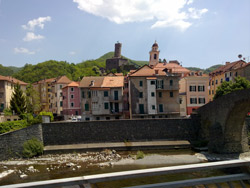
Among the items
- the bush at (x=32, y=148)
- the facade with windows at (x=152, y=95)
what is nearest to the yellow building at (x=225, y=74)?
the facade with windows at (x=152, y=95)

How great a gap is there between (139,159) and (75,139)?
30.3 feet

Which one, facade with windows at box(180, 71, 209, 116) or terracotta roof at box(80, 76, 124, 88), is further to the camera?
facade with windows at box(180, 71, 209, 116)

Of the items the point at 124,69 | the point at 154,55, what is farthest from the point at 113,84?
the point at 124,69

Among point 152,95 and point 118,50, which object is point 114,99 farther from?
point 118,50

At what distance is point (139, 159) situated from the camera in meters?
21.0

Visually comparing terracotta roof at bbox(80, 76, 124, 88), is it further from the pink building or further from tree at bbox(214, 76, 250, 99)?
tree at bbox(214, 76, 250, 99)

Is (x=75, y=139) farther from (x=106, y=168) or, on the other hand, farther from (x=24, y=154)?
(x=106, y=168)

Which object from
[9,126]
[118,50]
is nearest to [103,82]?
[9,126]

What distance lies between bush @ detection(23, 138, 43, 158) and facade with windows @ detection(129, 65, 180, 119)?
14.7m

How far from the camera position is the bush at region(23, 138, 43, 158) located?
23.5m

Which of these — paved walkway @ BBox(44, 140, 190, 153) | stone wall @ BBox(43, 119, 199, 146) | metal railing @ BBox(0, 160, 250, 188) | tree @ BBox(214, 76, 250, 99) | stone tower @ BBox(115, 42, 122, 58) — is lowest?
paved walkway @ BBox(44, 140, 190, 153)

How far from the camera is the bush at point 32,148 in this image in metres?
23.5

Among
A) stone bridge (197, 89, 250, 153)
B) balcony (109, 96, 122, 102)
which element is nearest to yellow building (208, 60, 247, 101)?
balcony (109, 96, 122, 102)

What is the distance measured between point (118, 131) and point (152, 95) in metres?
9.97
